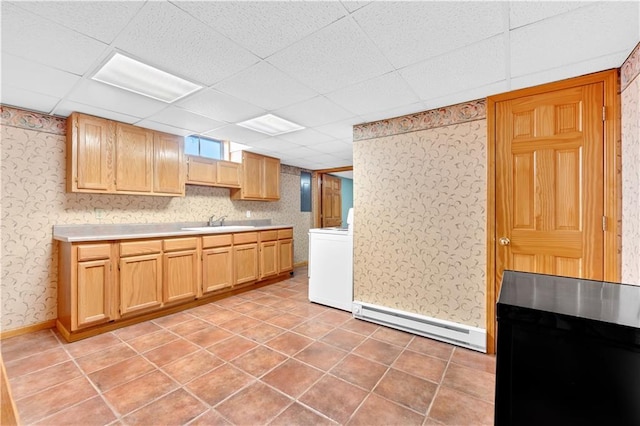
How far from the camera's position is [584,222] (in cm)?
Result: 208

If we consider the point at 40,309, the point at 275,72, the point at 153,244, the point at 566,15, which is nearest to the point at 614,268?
the point at 566,15

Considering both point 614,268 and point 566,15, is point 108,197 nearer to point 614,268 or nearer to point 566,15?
point 566,15

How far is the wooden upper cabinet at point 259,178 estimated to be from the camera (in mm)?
4625

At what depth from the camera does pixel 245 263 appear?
4164 millimetres

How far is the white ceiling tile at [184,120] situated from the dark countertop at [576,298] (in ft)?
9.83

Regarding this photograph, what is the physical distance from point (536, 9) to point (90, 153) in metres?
3.81

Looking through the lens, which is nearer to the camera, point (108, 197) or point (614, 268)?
point (614, 268)

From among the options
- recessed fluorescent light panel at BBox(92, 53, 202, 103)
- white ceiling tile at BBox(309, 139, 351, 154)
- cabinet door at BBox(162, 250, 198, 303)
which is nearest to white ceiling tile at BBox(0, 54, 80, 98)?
recessed fluorescent light panel at BBox(92, 53, 202, 103)

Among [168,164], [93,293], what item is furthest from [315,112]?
[93,293]

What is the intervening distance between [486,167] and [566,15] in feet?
3.92

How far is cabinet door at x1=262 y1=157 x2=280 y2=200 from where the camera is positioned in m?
4.96

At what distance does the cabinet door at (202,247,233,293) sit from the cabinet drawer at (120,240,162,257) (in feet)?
1.94

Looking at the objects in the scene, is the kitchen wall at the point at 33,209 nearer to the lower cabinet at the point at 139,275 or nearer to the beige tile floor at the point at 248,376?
the lower cabinet at the point at 139,275

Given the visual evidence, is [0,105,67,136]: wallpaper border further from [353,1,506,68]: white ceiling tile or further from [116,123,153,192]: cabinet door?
[353,1,506,68]: white ceiling tile
